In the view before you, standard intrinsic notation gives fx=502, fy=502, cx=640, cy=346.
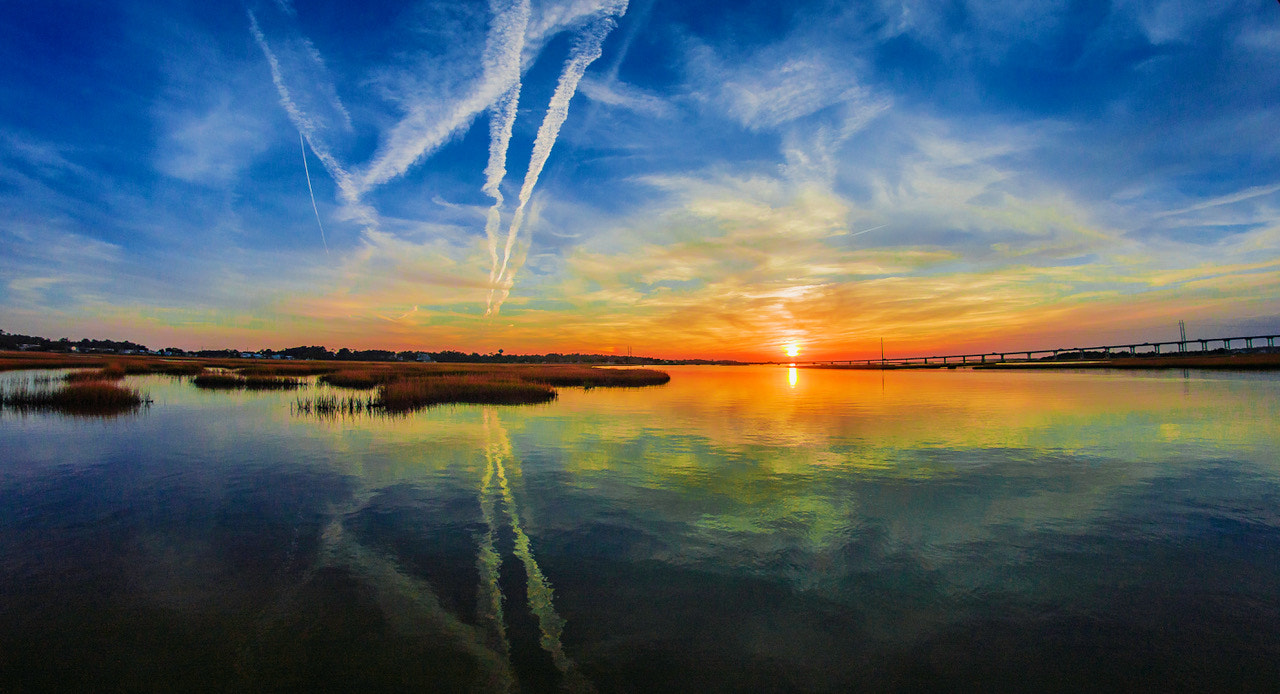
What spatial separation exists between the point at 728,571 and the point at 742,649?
2.16m

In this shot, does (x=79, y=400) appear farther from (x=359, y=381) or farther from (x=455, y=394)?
(x=359, y=381)

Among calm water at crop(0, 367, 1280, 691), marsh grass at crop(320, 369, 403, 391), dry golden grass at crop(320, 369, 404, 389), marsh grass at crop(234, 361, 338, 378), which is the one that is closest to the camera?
calm water at crop(0, 367, 1280, 691)

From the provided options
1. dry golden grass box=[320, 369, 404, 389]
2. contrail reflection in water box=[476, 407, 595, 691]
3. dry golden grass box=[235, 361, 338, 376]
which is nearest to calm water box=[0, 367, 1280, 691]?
contrail reflection in water box=[476, 407, 595, 691]

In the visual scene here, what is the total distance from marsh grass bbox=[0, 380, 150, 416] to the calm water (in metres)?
15.2

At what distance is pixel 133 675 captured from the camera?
555cm

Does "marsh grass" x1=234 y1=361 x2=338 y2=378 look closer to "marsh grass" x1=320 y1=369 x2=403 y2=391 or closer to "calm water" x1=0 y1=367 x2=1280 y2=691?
"marsh grass" x1=320 y1=369 x2=403 y2=391

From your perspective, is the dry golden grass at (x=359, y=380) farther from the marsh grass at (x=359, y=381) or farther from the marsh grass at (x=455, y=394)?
the marsh grass at (x=455, y=394)

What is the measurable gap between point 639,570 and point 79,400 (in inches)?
1580

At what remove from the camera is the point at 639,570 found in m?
8.27

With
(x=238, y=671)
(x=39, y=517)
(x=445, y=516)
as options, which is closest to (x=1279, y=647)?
(x=238, y=671)

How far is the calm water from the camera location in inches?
225

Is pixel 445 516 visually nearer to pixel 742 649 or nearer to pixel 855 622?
pixel 742 649

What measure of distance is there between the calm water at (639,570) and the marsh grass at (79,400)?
49.8 feet

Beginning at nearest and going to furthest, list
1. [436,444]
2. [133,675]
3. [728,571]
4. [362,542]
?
[133,675]
[728,571]
[362,542]
[436,444]
